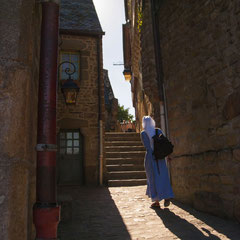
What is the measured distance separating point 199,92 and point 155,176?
163 cm

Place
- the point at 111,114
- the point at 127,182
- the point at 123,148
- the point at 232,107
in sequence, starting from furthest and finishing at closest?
the point at 111,114
the point at 123,148
the point at 127,182
the point at 232,107

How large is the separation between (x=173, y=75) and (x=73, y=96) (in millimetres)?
3111

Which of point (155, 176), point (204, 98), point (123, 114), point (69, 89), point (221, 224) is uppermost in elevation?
point (123, 114)

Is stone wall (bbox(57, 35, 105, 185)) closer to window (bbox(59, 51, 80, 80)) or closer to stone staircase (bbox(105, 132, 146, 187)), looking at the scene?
window (bbox(59, 51, 80, 80))

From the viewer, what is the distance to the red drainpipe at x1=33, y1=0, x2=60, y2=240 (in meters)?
1.71

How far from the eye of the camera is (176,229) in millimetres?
3205

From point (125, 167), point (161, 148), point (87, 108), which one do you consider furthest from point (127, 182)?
point (161, 148)

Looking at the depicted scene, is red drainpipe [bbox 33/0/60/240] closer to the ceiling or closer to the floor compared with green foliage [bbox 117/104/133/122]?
closer to the floor

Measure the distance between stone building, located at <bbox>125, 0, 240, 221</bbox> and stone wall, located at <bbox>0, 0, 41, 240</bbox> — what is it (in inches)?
114

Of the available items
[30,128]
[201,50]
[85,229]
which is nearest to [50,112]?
[30,128]

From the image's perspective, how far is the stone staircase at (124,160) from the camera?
25.2 feet

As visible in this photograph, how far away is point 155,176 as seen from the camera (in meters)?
4.46

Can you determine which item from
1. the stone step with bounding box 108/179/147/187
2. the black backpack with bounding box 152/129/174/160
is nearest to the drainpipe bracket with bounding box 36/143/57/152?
the black backpack with bounding box 152/129/174/160

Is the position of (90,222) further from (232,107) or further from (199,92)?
(199,92)
